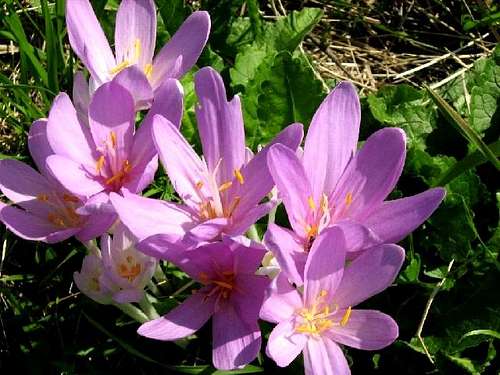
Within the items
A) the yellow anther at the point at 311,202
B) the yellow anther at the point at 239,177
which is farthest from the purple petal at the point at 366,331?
the yellow anther at the point at 239,177

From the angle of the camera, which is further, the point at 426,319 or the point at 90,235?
the point at 426,319

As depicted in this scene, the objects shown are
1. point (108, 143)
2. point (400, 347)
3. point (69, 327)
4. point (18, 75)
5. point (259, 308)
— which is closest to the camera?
point (259, 308)

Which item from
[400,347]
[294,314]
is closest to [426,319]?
[400,347]

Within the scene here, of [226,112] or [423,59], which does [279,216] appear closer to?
[226,112]

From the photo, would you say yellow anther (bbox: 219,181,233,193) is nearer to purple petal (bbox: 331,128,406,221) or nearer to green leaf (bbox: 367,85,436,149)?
purple petal (bbox: 331,128,406,221)

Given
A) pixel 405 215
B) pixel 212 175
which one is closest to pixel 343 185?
pixel 405 215

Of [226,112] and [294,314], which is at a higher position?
[226,112]

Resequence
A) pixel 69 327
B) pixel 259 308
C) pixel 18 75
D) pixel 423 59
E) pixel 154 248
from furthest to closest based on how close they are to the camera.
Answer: pixel 423 59, pixel 18 75, pixel 69 327, pixel 259 308, pixel 154 248
